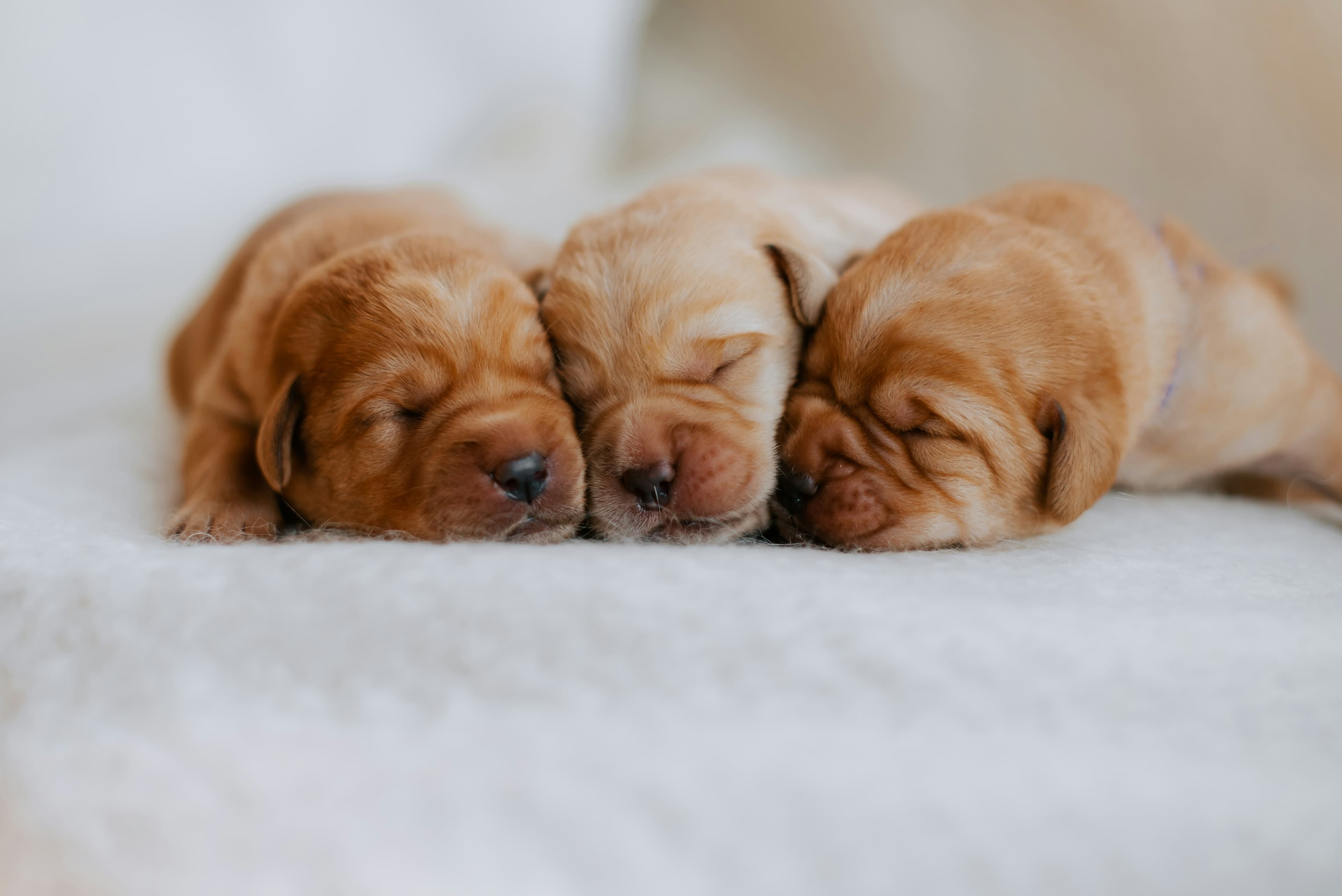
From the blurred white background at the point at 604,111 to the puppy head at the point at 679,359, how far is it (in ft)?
3.98

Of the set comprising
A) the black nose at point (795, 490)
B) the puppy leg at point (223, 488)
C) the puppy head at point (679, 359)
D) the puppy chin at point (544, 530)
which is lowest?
the puppy leg at point (223, 488)

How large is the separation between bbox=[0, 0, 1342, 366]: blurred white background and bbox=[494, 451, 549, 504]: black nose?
186cm

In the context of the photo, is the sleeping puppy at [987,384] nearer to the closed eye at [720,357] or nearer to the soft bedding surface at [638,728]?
the closed eye at [720,357]

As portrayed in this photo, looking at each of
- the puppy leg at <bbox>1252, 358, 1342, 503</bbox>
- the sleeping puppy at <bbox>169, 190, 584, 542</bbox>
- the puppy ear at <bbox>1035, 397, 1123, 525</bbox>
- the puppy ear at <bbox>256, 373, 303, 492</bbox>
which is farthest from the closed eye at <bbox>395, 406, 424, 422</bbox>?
the puppy leg at <bbox>1252, 358, 1342, 503</bbox>

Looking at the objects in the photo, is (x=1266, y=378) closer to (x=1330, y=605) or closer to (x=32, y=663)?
(x=1330, y=605)

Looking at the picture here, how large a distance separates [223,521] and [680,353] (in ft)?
3.37

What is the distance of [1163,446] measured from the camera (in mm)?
2359

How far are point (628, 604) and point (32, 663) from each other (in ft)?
2.71

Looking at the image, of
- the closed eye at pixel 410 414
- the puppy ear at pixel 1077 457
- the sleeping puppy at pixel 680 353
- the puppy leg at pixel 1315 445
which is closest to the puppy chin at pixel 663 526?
the sleeping puppy at pixel 680 353

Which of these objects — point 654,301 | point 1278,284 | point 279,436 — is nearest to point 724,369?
point 654,301

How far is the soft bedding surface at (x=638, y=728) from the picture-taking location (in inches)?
43.1

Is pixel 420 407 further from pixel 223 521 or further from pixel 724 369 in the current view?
pixel 724 369

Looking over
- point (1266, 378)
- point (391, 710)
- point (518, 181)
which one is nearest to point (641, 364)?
point (391, 710)

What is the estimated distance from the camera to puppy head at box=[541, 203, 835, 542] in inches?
76.7
